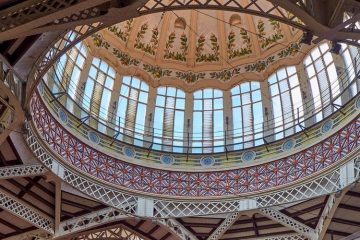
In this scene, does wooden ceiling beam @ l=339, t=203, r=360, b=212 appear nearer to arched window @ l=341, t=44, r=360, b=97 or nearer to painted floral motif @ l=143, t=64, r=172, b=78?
arched window @ l=341, t=44, r=360, b=97

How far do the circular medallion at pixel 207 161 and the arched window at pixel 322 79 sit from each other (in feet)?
17.2

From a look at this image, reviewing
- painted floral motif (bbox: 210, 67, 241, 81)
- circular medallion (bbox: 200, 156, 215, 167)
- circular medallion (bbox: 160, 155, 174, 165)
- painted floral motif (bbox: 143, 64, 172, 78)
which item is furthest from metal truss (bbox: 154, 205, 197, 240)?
painted floral motif (bbox: 210, 67, 241, 81)

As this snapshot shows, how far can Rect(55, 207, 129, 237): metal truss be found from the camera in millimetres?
25438

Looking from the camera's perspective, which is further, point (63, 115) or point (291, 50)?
point (291, 50)

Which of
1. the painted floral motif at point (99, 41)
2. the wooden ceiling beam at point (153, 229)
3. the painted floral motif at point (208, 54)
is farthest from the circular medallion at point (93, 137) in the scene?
the painted floral motif at point (208, 54)

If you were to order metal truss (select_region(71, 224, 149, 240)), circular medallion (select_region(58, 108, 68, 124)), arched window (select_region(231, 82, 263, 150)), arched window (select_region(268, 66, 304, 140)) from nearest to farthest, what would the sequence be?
circular medallion (select_region(58, 108, 68, 124)) → metal truss (select_region(71, 224, 149, 240)) → arched window (select_region(268, 66, 304, 140)) → arched window (select_region(231, 82, 263, 150))

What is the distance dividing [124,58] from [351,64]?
10.9 meters

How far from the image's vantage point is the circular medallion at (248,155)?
27562 millimetres

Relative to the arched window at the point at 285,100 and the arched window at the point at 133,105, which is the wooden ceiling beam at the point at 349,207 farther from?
the arched window at the point at 133,105

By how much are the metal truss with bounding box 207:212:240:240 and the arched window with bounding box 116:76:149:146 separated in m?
5.88

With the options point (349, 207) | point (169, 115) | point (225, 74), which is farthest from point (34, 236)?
point (349, 207)

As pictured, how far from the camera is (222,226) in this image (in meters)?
26.2

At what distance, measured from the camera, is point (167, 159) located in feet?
92.6

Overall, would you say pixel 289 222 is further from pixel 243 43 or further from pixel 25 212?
pixel 25 212
